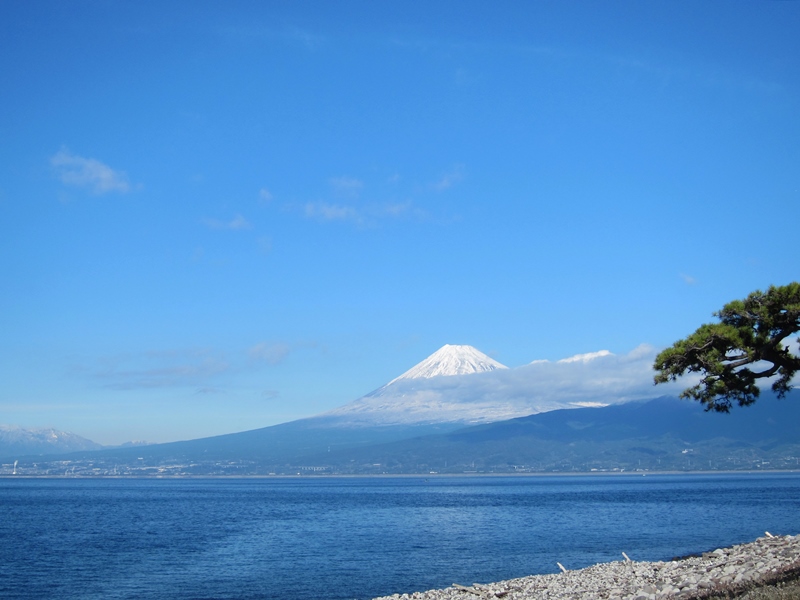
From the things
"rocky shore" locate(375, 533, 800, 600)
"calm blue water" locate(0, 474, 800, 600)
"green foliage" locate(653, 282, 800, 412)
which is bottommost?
"calm blue water" locate(0, 474, 800, 600)

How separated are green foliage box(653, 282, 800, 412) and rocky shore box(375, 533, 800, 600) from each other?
407cm

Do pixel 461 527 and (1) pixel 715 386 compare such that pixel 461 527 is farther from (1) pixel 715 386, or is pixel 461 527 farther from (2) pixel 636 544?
(1) pixel 715 386

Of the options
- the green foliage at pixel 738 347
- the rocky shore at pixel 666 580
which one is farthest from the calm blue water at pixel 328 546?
the green foliage at pixel 738 347

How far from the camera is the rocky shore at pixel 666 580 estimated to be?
18.1 metres

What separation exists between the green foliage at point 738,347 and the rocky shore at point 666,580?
4.07 m

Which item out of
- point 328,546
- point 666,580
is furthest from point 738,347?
point 328,546

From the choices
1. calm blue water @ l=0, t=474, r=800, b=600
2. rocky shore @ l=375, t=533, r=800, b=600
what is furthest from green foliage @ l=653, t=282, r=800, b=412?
calm blue water @ l=0, t=474, r=800, b=600

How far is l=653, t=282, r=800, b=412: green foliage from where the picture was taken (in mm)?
15758

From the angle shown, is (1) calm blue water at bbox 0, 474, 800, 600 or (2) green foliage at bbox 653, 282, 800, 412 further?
(1) calm blue water at bbox 0, 474, 800, 600

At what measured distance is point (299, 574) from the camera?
3659 cm

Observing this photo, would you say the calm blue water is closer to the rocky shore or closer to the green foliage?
the rocky shore

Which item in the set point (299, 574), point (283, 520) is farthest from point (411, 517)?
point (299, 574)

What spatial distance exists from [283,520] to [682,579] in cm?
5283

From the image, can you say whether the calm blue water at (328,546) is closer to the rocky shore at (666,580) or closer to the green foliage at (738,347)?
the rocky shore at (666,580)
